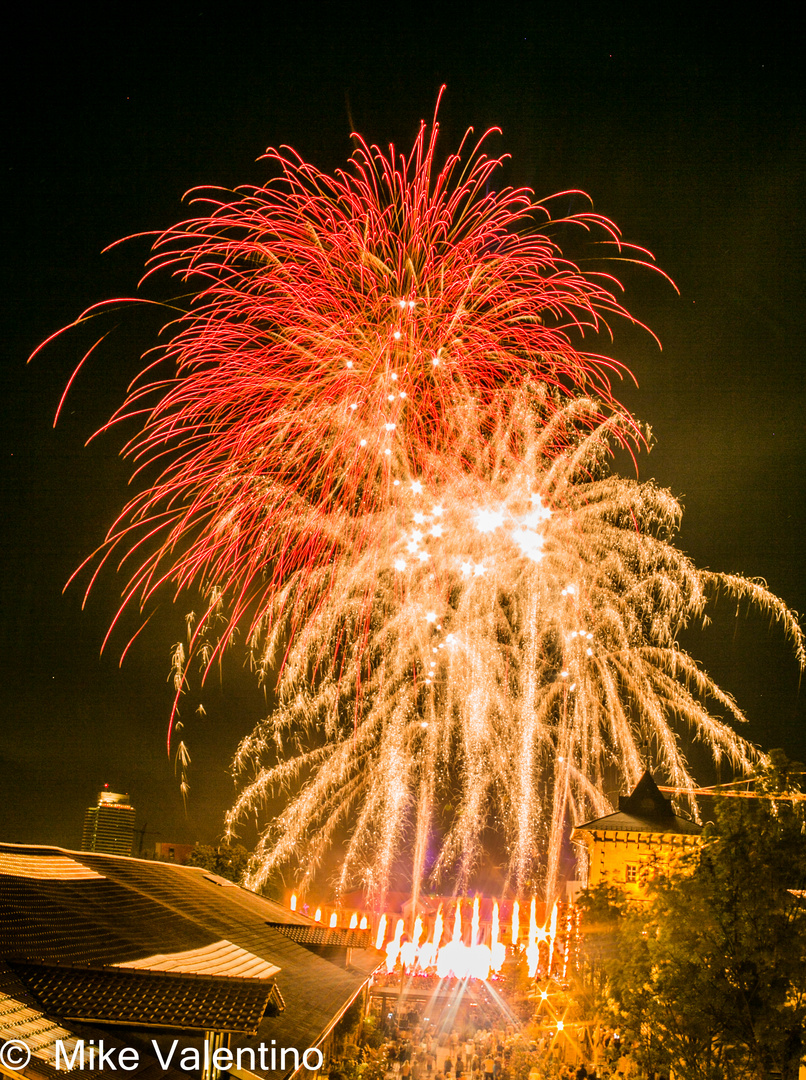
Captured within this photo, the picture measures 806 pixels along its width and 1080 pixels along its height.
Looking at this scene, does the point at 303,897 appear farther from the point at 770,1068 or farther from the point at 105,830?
the point at 770,1068

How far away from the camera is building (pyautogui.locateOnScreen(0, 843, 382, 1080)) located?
8.51 meters

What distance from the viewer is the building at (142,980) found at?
851cm

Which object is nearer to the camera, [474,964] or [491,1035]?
[491,1035]

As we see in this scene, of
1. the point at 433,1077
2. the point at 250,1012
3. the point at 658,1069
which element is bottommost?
the point at 433,1077

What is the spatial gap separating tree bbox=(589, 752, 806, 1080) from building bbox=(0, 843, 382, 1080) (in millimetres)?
5764

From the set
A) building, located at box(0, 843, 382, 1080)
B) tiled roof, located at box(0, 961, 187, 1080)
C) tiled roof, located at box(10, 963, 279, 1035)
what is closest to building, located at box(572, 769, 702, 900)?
building, located at box(0, 843, 382, 1080)

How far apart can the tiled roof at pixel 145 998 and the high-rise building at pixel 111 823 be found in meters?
67.0

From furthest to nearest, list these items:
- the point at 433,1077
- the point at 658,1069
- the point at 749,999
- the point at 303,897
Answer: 1. the point at 303,897
2. the point at 433,1077
3. the point at 658,1069
4. the point at 749,999

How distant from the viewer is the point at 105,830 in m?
75.2

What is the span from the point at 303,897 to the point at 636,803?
27.4 metres

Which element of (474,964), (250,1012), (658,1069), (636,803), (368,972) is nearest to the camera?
(250,1012)

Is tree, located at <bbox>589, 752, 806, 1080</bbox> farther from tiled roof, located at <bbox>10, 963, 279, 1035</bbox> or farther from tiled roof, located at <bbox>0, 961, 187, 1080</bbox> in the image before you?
tiled roof, located at <bbox>0, 961, 187, 1080</bbox>

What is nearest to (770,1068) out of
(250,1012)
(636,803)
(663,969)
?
(663,969)

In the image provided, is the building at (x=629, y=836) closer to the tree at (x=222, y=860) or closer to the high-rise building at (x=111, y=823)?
the tree at (x=222, y=860)
